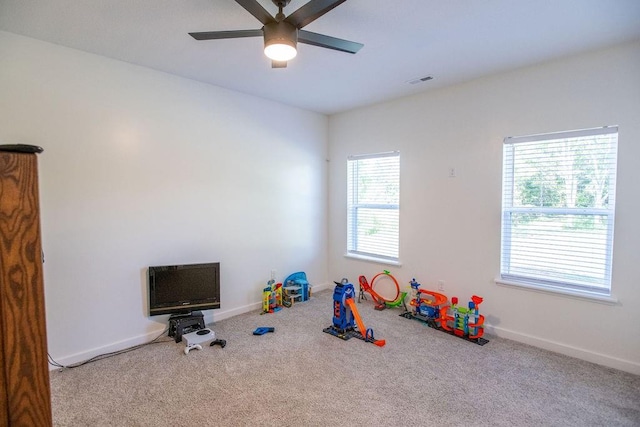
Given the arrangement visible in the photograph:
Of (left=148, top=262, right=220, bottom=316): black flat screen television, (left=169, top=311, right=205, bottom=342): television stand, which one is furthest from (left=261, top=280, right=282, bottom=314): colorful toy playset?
(left=169, top=311, right=205, bottom=342): television stand

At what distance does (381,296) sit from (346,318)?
1.14 metres

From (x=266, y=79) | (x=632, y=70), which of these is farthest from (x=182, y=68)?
(x=632, y=70)

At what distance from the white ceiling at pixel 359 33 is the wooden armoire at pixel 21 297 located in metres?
1.71

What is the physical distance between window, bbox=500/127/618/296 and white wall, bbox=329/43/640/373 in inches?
3.5

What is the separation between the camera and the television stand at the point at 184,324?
312cm

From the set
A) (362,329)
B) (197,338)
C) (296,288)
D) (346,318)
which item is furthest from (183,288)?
(362,329)

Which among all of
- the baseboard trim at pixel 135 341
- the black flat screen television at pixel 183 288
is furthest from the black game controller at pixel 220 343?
the baseboard trim at pixel 135 341

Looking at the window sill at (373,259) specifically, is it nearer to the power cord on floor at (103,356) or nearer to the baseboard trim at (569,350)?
the baseboard trim at (569,350)

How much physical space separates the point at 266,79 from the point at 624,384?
13.3 ft

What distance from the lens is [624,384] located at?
241 cm

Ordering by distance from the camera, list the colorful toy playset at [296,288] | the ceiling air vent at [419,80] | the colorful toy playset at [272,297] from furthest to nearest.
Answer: the colorful toy playset at [296,288]
the colorful toy playset at [272,297]
the ceiling air vent at [419,80]

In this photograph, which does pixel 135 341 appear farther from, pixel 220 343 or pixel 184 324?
pixel 220 343

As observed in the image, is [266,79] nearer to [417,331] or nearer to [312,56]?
[312,56]

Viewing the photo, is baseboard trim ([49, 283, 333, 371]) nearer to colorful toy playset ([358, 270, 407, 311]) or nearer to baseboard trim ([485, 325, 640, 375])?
colorful toy playset ([358, 270, 407, 311])
